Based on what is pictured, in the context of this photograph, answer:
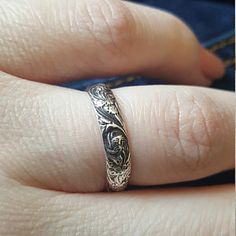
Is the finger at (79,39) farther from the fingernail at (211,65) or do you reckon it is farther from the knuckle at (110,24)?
the fingernail at (211,65)

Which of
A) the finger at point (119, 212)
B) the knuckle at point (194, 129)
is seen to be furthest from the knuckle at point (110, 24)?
the finger at point (119, 212)

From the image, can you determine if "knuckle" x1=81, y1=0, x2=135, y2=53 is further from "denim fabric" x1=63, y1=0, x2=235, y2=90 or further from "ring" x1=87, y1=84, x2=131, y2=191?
"denim fabric" x1=63, y1=0, x2=235, y2=90

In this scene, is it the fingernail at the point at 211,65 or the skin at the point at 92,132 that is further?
the fingernail at the point at 211,65

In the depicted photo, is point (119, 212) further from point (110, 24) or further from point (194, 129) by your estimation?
point (110, 24)

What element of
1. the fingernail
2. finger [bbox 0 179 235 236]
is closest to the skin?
finger [bbox 0 179 235 236]

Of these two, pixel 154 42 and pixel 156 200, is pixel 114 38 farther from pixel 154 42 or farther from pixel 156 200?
pixel 156 200

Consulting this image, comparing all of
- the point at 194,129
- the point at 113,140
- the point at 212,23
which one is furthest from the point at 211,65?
the point at 113,140
